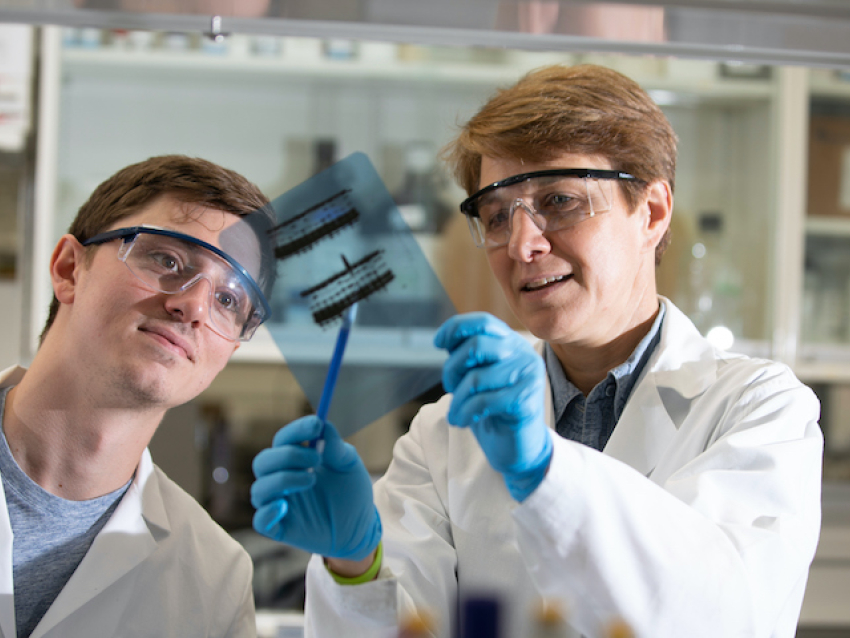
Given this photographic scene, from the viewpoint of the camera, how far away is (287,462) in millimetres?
895

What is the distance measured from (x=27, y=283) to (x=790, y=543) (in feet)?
8.27

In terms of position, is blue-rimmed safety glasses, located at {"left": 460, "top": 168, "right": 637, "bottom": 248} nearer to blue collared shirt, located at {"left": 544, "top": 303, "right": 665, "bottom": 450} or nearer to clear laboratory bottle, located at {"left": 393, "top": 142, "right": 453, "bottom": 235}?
blue collared shirt, located at {"left": 544, "top": 303, "right": 665, "bottom": 450}

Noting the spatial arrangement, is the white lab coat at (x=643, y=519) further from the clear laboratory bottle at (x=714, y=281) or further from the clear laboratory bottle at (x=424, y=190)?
the clear laboratory bottle at (x=714, y=281)

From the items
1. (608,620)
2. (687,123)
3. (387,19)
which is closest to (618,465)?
(608,620)

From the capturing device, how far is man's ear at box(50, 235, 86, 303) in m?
1.26

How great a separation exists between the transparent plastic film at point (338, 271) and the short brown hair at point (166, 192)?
10 centimetres

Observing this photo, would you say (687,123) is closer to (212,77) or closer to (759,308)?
(759,308)

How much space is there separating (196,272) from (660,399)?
0.77 metres

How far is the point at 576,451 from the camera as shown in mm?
854

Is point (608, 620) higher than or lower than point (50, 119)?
lower

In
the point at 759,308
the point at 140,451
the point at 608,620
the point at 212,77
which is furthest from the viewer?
the point at 759,308

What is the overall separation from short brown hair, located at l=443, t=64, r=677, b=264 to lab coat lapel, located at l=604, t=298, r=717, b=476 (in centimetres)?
27

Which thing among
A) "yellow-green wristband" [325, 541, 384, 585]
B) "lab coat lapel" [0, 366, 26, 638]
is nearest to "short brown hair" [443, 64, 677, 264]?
"yellow-green wristband" [325, 541, 384, 585]

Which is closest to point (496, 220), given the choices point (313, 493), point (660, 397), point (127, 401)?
point (660, 397)
